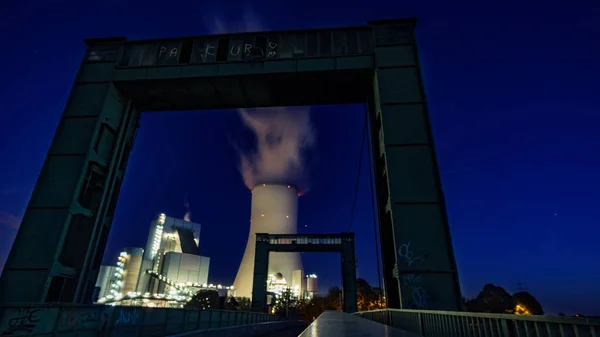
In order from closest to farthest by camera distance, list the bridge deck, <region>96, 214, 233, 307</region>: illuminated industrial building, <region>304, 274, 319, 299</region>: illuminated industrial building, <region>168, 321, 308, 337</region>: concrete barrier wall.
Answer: the bridge deck, <region>168, 321, 308, 337</region>: concrete barrier wall, <region>96, 214, 233, 307</region>: illuminated industrial building, <region>304, 274, 319, 299</region>: illuminated industrial building

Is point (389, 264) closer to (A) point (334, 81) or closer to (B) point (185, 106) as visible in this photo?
(A) point (334, 81)

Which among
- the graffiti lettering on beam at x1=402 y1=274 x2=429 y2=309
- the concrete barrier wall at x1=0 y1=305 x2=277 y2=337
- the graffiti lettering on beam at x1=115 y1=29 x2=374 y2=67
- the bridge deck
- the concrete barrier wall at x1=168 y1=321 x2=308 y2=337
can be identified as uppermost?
the graffiti lettering on beam at x1=115 y1=29 x2=374 y2=67

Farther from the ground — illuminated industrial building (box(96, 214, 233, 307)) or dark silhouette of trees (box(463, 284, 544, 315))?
illuminated industrial building (box(96, 214, 233, 307))

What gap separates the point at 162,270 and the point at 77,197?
2301 inches

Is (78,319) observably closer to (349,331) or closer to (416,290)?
(349,331)

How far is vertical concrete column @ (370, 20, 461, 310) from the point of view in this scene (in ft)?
28.5

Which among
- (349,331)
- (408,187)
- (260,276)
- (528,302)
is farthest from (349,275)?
(528,302)

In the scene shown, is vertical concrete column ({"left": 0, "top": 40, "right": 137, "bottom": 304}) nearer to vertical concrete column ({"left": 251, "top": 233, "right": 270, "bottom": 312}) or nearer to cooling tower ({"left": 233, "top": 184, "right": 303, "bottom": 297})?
vertical concrete column ({"left": 251, "top": 233, "right": 270, "bottom": 312})

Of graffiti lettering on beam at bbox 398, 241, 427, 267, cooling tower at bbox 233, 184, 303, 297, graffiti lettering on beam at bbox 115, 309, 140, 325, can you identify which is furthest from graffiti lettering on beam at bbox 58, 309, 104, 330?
cooling tower at bbox 233, 184, 303, 297

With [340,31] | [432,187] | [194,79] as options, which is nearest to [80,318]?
[194,79]

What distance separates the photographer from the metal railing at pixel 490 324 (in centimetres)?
257

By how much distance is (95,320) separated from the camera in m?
8.23

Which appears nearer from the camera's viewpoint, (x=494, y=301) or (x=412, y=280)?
(x=412, y=280)

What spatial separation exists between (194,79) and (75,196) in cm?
618
